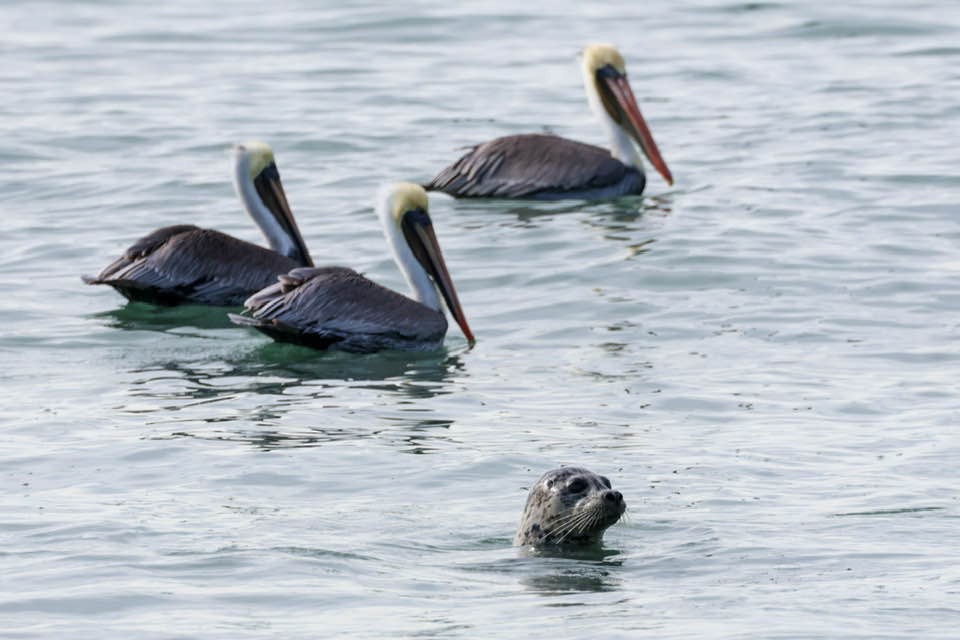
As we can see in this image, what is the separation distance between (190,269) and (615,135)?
16.4 ft

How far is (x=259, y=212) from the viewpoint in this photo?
13281mm

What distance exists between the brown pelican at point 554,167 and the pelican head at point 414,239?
11.0 ft

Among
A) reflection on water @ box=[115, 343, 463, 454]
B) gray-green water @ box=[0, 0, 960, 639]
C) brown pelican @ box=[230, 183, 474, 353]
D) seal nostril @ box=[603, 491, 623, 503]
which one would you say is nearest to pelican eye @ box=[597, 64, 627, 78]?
gray-green water @ box=[0, 0, 960, 639]

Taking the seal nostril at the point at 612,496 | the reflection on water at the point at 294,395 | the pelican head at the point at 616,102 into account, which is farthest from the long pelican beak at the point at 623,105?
the seal nostril at the point at 612,496

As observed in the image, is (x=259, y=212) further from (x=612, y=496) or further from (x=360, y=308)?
(x=612, y=496)

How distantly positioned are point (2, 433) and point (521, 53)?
12.1m

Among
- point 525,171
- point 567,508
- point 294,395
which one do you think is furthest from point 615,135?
point 567,508

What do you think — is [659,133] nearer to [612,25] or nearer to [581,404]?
[612,25]

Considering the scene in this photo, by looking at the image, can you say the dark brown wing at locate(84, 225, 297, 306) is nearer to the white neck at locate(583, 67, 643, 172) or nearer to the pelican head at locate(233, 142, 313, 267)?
the pelican head at locate(233, 142, 313, 267)

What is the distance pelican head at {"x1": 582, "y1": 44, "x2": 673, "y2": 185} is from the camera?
1648 centimetres

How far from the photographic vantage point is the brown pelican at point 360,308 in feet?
38.6

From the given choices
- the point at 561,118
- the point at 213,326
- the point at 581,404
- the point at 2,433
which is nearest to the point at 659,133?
the point at 561,118

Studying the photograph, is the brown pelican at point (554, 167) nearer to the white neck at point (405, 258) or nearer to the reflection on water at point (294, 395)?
the white neck at point (405, 258)

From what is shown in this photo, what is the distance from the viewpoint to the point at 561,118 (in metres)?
18.9
